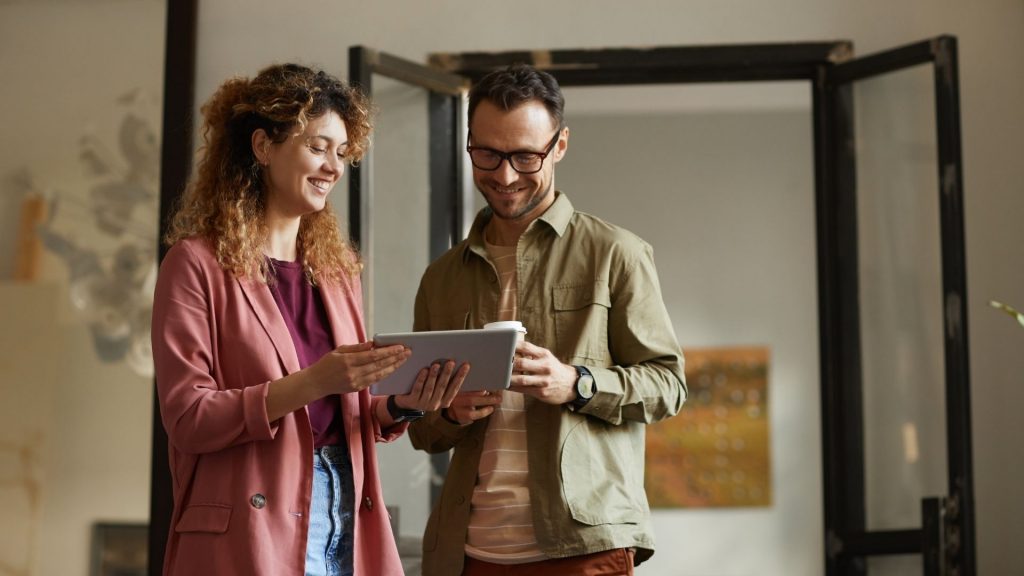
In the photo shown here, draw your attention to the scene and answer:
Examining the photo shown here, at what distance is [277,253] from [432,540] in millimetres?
609

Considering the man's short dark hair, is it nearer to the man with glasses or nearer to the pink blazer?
the man with glasses

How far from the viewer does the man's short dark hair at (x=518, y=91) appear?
225 centimetres

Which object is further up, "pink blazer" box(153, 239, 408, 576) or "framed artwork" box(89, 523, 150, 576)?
"pink blazer" box(153, 239, 408, 576)

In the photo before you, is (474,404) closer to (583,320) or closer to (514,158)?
(583,320)

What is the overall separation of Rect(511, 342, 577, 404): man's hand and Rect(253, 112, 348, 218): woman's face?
1.46 ft

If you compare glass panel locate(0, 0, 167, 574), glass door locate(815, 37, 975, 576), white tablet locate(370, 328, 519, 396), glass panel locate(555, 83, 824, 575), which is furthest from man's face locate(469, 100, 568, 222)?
glass panel locate(555, 83, 824, 575)

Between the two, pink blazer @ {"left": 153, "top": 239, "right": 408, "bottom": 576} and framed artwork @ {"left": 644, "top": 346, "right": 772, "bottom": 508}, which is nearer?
pink blazer @ {"left": 153, "top": 239, "right": 408, "bottom": 576}

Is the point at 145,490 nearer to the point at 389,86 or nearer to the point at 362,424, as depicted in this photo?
the point at 389,86

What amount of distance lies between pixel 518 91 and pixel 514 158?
0.13 m

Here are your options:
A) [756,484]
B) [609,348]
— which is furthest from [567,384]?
[756,484]

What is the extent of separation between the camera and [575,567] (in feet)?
6.95

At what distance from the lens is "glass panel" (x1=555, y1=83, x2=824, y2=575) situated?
6.65 metres

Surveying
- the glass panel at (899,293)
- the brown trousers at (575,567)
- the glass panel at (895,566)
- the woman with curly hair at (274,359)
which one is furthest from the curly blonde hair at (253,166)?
the glass panel at (895,566)

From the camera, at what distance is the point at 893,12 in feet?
12.8
